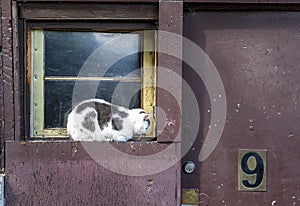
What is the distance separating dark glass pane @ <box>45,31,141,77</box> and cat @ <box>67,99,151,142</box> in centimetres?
21

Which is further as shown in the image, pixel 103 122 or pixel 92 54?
pixel 92 54

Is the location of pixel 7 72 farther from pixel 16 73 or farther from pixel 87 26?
pixel 87 26

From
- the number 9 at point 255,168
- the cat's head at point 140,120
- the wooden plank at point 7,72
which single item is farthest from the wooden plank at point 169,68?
the wooden plank at point 7,72

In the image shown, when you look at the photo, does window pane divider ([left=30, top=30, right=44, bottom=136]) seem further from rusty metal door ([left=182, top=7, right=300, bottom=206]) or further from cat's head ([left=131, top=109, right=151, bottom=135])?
rusty metal door ([left=182, top=7, right=300, bottom=206])

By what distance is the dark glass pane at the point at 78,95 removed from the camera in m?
2.45

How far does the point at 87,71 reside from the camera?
Answer: 8.09 feet

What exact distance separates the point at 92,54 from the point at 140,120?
1.38ft

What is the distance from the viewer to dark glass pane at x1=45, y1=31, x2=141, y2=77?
2451mm

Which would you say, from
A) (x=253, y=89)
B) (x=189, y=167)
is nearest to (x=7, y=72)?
(x=189, y=167)

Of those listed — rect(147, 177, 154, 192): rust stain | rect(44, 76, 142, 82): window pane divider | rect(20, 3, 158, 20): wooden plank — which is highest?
rect(20, 3, 158, 20): wooden plank

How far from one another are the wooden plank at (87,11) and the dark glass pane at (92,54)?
0.12 metres

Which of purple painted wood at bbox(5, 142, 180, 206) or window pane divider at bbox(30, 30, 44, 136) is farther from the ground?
window pane divider at bbox(30, 30, 44, 136)

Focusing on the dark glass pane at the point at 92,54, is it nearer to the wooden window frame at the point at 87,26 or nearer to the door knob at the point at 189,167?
the wooden window frame at the point at 87,26

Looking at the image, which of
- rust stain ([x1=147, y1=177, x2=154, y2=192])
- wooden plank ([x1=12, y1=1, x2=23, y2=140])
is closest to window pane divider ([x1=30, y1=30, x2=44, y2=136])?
wooden plank ([x1=12, y1=1, x2=23, y2=140])
